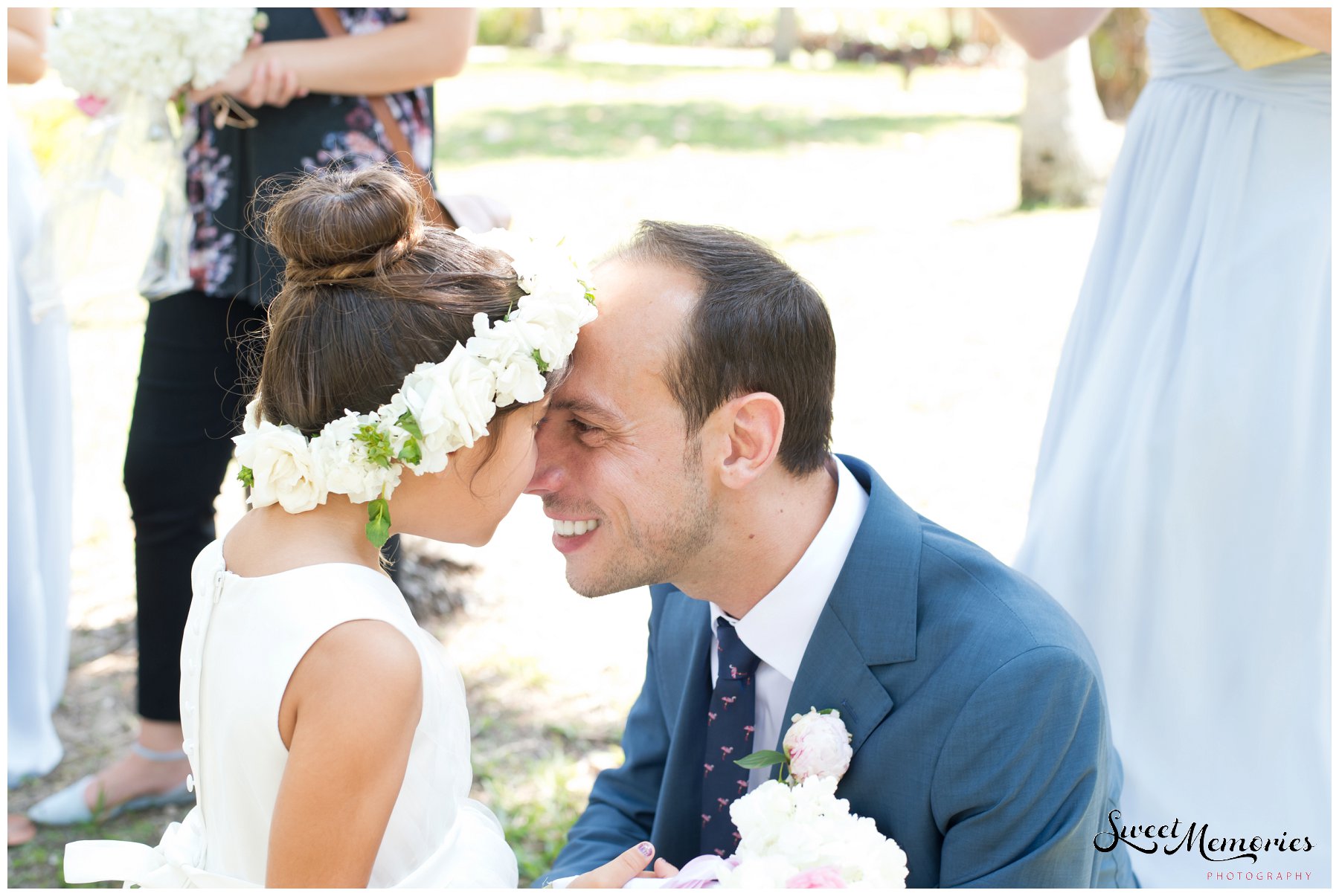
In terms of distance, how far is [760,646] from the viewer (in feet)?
8.41

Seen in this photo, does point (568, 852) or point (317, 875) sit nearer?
point (317, 875)

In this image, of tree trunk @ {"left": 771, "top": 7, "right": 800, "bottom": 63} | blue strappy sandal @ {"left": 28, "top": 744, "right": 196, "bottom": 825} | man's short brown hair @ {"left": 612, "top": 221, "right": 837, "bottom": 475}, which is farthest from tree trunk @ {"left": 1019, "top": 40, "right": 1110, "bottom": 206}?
tree trunk @ {"left": 771, "top": 7, "right": 800, "bottom": 63}

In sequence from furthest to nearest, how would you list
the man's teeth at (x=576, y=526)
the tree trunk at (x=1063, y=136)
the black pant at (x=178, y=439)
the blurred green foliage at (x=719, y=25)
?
the blurred green foliage at (x=719, y=25), the tree trunk at (x=1063, y=136), the black pant at (x=178, y=439), the man's teeth at (x=576, y=526)

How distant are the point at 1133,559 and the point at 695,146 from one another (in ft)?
38.2

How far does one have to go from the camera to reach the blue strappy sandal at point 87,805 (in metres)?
3.85

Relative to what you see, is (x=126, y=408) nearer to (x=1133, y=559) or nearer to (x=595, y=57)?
(x=1133, y=559)

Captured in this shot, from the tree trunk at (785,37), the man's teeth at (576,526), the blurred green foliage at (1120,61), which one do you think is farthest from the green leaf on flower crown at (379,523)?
the tree trunk at (785,37)

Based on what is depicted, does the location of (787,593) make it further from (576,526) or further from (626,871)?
(626,871)

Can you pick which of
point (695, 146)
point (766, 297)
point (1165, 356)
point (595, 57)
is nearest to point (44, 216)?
point (766, 297)

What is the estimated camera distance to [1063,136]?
38.2ft

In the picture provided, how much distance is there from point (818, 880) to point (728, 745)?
0.68m

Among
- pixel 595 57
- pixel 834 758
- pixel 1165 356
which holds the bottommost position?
pixel 595 57

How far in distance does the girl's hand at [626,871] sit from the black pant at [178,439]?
1852 millimetres

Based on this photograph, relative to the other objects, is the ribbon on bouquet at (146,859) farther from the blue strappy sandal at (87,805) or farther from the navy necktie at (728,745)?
the blue strappy sandal at (87,805)
